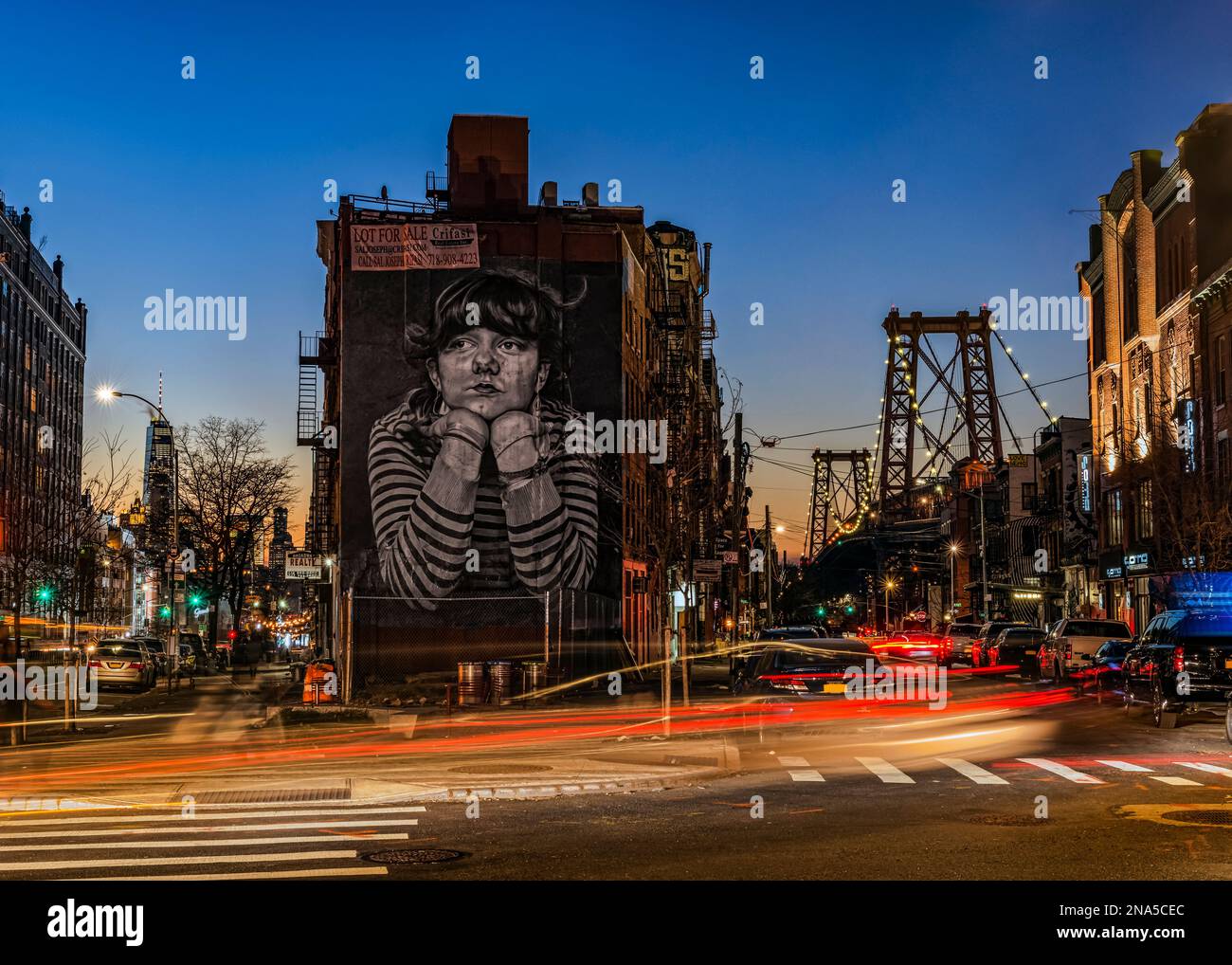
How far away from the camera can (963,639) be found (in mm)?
58625

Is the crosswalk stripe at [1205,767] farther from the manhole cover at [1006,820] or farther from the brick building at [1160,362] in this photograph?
the brick building at [1160,362]

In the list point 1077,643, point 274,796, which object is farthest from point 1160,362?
point 274,796

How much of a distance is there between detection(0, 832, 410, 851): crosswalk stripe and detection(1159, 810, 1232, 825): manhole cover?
689 cm

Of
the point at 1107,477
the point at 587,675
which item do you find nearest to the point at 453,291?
the point at 587,675

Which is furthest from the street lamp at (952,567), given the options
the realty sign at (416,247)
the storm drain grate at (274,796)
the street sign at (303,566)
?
the storm drain grate at (274,796)

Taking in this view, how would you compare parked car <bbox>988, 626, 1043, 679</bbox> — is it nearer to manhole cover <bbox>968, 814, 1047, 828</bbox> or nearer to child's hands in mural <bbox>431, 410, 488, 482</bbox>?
child's hands in mural <bbox>431, 410, 488, 482</bbox>

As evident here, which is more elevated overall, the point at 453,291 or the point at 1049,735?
the point at 453,291

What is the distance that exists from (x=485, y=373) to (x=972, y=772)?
31.3m

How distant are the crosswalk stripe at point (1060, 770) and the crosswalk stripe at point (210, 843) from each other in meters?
8.21

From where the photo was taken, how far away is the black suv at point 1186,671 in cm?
2394

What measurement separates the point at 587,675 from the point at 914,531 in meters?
116

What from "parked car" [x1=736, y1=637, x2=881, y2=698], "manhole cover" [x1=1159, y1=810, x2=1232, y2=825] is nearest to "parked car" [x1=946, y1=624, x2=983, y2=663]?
"parked car" [x1=736, y1=637, x2=881, y2=698]
